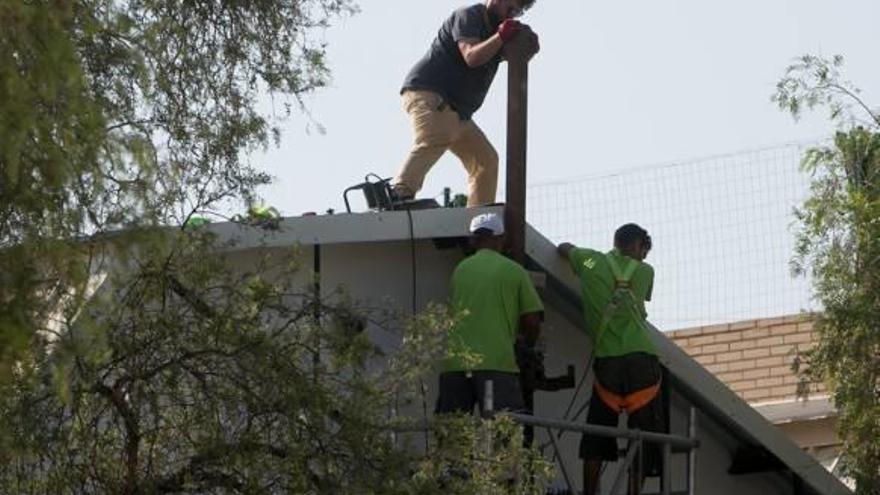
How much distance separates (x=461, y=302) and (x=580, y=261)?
3.08 feet

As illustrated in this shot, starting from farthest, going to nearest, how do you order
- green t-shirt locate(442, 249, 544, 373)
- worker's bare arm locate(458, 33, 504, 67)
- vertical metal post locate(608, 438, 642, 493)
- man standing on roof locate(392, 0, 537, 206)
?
man standing on roof locate(392, 0, 537, 206)
worker's bare arm locate(458, 33, 504, 67)
vertical metal post locate(608, 438, 642, 493)
green t-shirt locate(442, 249, 544, 373)

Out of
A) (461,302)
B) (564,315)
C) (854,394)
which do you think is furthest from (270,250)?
(854,394)

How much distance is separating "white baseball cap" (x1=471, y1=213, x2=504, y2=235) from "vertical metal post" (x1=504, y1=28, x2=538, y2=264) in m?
0.20

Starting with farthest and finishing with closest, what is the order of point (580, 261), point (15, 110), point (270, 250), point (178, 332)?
point (580, 261), point (270, 250), point (178, 332), point (15, 110)

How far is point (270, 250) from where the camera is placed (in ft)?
44.7

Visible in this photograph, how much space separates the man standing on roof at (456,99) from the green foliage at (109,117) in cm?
198

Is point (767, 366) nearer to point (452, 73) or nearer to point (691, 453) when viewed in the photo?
point (691, 453)

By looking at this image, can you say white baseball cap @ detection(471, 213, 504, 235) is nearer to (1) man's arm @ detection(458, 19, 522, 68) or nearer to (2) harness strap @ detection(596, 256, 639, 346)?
(2) harness strap @ detection(596, 256, 639, 346)

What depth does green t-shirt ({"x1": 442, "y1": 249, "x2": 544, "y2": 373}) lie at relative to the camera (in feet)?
46.8

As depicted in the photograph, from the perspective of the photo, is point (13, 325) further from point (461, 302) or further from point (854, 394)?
point (854, 394)

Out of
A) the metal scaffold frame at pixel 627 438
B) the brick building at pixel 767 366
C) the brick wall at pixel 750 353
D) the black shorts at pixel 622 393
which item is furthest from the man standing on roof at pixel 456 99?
the brick wall at pixel 750 353

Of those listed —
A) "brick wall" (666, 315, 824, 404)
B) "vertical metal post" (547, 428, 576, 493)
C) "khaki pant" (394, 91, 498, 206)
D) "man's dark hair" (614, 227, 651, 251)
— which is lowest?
"vertical metal post" (547, 428, 576, 493)

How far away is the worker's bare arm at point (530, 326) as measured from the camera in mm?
14602

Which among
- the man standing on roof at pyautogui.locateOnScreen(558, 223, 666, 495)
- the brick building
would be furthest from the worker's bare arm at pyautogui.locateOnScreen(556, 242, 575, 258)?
the brick building
